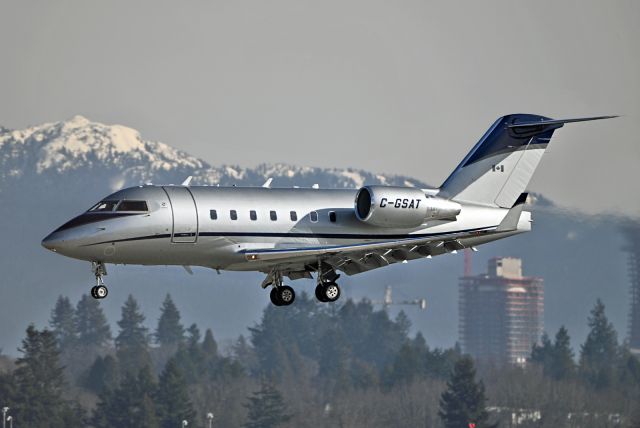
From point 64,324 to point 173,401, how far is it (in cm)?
3472

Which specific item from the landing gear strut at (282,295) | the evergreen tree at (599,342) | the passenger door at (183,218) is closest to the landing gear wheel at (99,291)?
the passenger door at (183,218)

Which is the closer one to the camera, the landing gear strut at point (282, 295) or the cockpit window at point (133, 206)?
the cockpit window at point (133, 206)

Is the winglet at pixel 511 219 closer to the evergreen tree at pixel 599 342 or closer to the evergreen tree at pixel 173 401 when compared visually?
the evergreen tree at pixel 173 401

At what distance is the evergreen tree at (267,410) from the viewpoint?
117625 mm

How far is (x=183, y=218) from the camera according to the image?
48.0m

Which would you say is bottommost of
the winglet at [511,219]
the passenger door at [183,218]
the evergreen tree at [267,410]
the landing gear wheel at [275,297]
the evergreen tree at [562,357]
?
the evergreen tree at [267,410]

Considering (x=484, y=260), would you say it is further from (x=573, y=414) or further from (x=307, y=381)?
(x=573, y=414)

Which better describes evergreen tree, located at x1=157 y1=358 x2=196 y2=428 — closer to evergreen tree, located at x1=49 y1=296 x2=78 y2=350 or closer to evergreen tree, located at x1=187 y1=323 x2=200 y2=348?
evergreen tree, located at x1=187 y1=323 x2=200 y2=348

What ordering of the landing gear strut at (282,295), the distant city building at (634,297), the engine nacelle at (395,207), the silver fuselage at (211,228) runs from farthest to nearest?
the distant city building at (634,297) → the landing gear strut at (282,295) → the engine nacelle at (395,207) → the silver fuselage at (211,228)

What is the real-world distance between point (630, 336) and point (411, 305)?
23.6 m

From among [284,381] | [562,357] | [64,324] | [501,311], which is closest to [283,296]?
[284,381]

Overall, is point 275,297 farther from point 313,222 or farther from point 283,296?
point 313,222

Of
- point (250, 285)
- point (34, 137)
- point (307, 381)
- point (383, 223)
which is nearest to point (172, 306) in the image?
point (250, 285)

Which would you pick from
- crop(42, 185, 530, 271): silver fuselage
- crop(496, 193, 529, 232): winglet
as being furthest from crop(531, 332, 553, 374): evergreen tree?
crop(42, 185, 530, 271): silver fuselage
